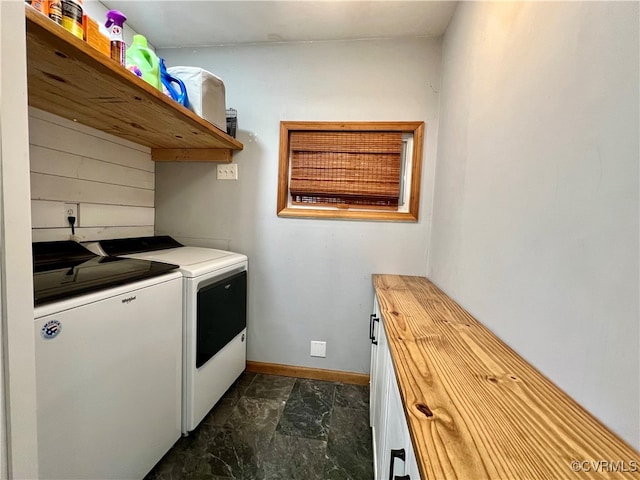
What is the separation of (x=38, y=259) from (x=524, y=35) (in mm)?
1965

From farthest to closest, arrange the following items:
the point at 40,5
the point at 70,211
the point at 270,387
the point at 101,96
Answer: the point at 270,387
the point at 70,211
the point at 101,96
the point at 40,5

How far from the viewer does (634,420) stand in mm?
419

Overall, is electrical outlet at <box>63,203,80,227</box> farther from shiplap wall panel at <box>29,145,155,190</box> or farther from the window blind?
the window blind

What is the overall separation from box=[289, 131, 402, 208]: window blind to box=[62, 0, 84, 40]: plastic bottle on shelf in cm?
120

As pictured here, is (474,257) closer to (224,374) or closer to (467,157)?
(467,157)

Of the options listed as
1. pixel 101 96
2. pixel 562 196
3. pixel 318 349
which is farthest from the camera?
pixel 318 349

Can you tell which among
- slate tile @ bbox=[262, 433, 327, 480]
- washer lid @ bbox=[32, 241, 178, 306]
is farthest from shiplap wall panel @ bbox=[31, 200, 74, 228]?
slate tile @ bbox=[262, 433, 327, 480]

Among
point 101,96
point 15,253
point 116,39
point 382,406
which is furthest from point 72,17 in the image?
point 382,406

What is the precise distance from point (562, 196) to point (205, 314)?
4.88 feet

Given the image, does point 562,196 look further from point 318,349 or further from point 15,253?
point 318,349

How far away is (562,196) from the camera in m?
0.61

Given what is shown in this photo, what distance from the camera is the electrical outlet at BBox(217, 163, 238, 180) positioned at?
6.35 ft

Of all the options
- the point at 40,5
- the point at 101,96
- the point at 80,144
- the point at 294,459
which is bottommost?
the point at 294,459

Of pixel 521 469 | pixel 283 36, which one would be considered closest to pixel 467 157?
pixel 521 469
